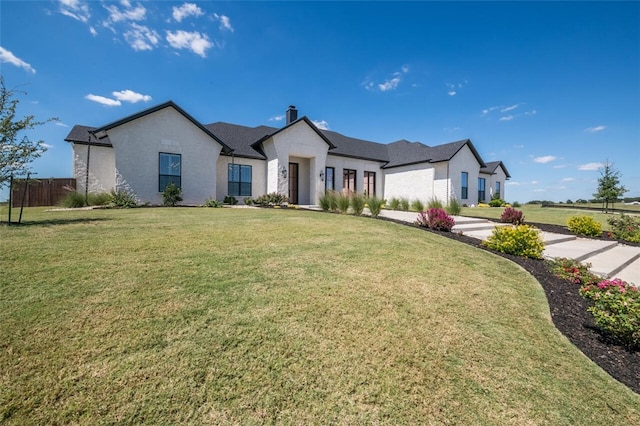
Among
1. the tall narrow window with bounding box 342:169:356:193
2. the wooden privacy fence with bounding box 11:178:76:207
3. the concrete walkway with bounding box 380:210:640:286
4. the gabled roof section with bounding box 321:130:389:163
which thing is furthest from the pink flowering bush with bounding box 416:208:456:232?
the wooden privacy fence with bounding box 11:178:76:207

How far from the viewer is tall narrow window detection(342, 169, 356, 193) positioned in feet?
68.2

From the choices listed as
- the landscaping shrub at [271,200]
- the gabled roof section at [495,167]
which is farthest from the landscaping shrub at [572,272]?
the gabled roof section at [495,167]

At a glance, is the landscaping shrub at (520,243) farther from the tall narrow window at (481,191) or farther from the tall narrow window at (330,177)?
the tall narrow window at (481,191)

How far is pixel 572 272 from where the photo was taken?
496 cm

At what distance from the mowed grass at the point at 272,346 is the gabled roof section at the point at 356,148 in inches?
669

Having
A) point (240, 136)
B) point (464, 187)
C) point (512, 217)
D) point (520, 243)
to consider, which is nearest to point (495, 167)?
point (464, 187)

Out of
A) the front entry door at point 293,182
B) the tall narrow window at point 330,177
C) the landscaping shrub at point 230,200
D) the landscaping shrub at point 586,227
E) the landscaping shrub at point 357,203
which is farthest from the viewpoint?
the tall narrow window at point 330,177

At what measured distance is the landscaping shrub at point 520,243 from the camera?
6.13 meters

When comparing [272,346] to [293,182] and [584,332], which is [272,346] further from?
[293,182]

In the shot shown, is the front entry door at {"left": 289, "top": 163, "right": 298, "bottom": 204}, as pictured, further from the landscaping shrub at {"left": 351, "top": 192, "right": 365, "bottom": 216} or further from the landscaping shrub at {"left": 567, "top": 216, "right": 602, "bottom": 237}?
the landscaping shrub at {"left": 567, "top": 216, "right": 602, "bottom": 237}

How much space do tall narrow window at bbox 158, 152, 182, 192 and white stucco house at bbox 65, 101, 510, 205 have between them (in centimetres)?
5

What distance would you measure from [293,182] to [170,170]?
7.89 meters

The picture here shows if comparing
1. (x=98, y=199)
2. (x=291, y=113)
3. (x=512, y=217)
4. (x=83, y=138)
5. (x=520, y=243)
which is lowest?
(x=520, y=243)

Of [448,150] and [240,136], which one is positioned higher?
[240,136]
